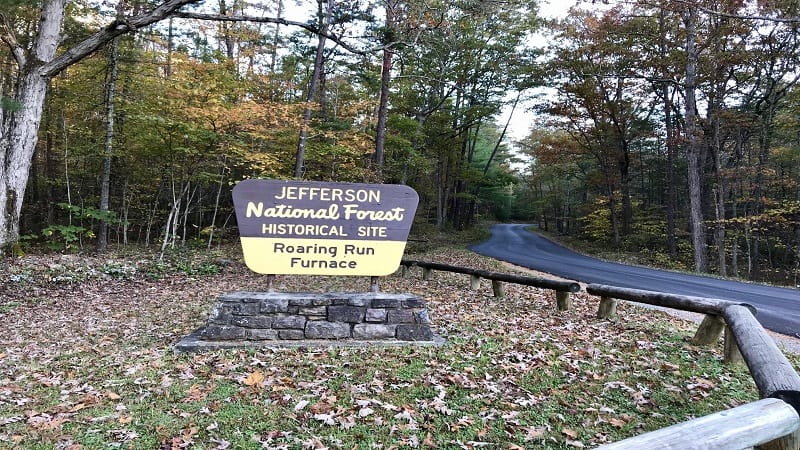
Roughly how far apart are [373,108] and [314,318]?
51.9ft

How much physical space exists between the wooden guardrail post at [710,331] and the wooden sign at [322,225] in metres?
3.88

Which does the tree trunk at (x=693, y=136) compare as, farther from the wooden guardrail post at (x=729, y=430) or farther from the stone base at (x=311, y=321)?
the wooden guardrail post at (x=729, y=430)

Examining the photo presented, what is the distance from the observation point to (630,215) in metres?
25.1

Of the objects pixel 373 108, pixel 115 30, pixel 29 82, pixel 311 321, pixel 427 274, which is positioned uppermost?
pixel 373 108

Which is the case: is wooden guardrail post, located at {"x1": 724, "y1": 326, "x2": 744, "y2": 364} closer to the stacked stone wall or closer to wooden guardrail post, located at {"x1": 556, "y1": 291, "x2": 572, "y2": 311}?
wooden guardrail post, located at {"x1": 556, "y1": 291, "x2": 572, "y2": 311}

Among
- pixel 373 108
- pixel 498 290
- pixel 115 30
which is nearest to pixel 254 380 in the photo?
pixel 498 290

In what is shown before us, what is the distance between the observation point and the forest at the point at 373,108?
11.3 metres

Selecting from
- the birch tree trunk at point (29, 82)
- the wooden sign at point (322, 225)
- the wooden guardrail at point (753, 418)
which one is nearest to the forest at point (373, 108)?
the birch tree trunk at point (29, 82)

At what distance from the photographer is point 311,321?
5391 millimetres

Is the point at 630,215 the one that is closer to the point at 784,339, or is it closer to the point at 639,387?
the point at 784,339

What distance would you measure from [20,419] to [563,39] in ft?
78.5

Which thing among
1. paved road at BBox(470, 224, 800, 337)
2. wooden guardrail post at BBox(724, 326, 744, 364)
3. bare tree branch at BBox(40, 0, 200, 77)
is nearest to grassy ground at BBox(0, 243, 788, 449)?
wooden guardrail post at BBox(724, 326, 744, 364)

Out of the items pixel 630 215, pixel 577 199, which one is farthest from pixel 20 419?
pixel 577 199

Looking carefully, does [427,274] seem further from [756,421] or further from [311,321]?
[756,421]
